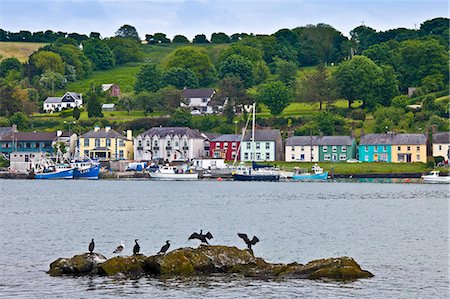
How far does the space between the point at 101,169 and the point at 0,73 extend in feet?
258

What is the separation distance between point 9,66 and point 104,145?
75143 mm

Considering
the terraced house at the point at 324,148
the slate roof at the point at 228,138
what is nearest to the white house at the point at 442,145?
the terraced house at the point at 324,148

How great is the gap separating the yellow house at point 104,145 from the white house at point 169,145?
7.19ft

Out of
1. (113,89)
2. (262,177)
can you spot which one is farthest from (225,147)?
(113,89)

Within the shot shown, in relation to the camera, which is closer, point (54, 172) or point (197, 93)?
→ point (54, 172)

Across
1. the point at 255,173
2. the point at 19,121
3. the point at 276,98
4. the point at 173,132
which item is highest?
the point at 276,98

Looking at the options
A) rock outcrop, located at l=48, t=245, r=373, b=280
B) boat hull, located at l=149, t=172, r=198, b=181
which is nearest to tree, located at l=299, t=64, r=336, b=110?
boat hull, located at l=149, t=172, r=198, b=181

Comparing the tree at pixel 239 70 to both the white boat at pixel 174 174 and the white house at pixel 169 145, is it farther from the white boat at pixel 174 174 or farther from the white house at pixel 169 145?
the white boat at pixel 174 174

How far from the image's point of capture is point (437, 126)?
398ft

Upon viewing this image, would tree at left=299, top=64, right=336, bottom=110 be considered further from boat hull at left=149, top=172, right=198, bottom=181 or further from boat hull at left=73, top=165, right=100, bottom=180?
boat hull at left=73, top=165, right=100, bottom=180

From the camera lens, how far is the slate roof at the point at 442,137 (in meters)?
114

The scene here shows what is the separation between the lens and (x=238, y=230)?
53.5 metres

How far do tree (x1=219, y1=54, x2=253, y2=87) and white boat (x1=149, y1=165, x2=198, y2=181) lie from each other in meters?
54.5

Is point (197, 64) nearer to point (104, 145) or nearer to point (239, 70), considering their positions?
point (239, 70)
